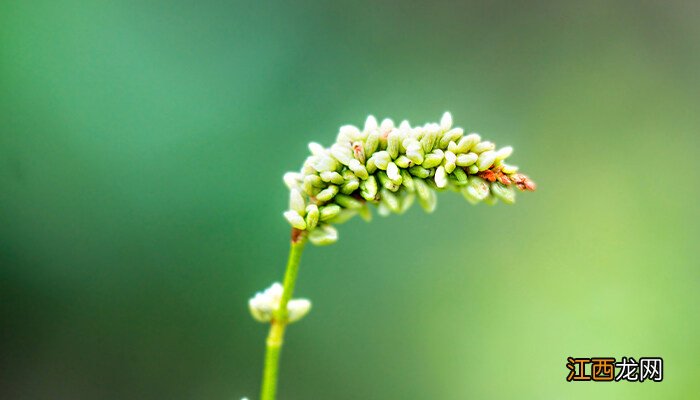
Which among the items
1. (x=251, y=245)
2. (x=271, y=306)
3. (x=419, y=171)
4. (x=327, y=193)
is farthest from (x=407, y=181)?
(x=251, y=245)

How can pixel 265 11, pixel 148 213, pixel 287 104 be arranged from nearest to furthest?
pixel 148 213 → pixel 287 104 → pixel 265 11

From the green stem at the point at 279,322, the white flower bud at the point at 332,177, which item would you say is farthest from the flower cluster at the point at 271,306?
the white flower bud at the point at 332,177

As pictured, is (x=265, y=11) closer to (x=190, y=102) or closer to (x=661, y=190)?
(x=190, y=102)

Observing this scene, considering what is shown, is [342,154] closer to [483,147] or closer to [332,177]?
[332,177]

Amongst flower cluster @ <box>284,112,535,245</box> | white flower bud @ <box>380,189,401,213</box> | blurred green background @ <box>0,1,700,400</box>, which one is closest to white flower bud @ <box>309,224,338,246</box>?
flower cluster @ <box>284,112,535,245</box>

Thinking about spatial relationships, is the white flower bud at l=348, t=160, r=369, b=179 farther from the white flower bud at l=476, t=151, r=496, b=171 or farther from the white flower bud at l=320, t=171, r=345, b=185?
the white flower bud at l=476, t=151, r=496, b=171

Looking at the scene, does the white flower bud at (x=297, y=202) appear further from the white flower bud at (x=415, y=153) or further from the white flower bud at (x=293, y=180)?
the white flower bud at (x=415, y=153)

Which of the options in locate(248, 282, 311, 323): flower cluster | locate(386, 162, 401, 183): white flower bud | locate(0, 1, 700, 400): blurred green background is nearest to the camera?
locate(386, 162, 401, 183): white flower bud

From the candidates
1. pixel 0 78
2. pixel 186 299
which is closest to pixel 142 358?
pixel 186 299
